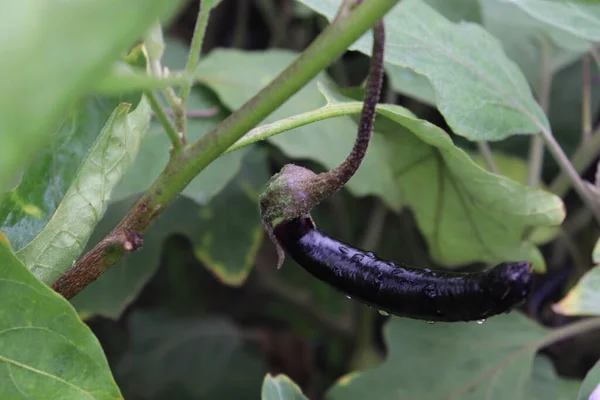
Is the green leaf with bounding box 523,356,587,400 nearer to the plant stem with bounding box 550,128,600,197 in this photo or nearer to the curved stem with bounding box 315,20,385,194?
the plant stem with bounding box 550,128,600,197

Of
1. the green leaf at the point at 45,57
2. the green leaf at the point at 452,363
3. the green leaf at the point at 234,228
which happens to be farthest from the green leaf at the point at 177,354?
the green leaf at the point at 45,57

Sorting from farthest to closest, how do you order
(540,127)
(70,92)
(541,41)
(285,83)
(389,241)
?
(389,241), (541,41), (540,127), (285,83), (70,92)

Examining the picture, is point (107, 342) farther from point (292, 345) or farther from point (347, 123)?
point (347, 123)

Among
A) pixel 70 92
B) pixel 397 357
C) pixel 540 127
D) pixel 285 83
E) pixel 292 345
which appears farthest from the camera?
pixel 292 345

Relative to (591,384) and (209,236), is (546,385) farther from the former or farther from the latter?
(209,236)

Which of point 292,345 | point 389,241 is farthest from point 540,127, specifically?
point 292,345

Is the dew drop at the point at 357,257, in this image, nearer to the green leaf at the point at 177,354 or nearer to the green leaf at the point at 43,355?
the green leaf at the point at 43,355
